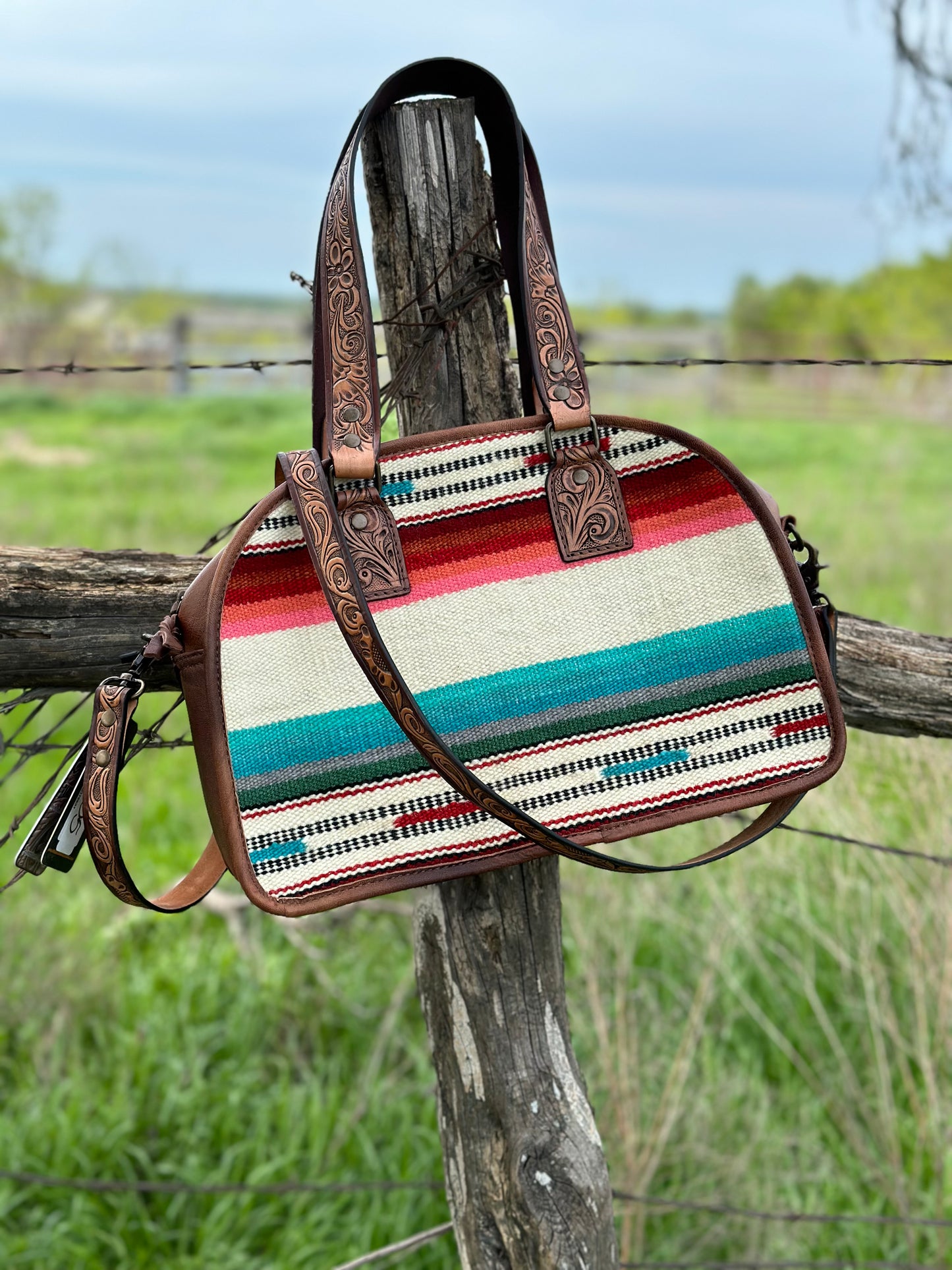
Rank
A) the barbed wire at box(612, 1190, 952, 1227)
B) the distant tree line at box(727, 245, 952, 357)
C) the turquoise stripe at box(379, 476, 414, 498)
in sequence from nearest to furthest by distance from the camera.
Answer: the turquoise stripe at box(379, 476, 414, 498) → the barbed wire at box(612, 1190, 952, 1227) → the distant tree line at box(727, 245, 952, 357)

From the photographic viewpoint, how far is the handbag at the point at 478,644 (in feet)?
3.73

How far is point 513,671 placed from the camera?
1209 millimetres

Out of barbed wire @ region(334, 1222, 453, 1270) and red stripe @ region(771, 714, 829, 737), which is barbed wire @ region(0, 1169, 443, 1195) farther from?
red stripe @ region(771, 714, 829, 737)

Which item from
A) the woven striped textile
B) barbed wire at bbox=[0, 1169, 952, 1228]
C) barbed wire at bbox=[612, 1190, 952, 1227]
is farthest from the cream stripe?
barbed wire at bbox=[0, 1169, 952, 1228]

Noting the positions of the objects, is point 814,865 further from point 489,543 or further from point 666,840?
point 489,543

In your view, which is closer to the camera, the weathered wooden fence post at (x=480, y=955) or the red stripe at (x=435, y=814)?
the red stripe at (x=435, y=814)

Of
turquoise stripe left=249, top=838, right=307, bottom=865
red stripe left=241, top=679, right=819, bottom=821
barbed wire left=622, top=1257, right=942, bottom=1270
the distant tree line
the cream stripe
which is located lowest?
barbed wire left=622, top=1257, right=942, bottom=1270

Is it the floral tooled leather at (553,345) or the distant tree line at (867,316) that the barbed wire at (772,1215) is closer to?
the floral tooled leather at (553,345)

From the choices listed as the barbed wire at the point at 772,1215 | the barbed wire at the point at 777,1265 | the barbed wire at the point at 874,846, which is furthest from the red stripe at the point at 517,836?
the barbed wire at the point at 777,1265

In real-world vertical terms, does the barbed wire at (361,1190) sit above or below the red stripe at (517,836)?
below

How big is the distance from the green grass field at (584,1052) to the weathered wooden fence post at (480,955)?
2.36 ft

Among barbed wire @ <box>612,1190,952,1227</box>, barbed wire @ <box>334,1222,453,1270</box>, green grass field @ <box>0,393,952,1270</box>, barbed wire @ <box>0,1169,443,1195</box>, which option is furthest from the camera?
green grass field @ <box>0,393,952,1270</box>

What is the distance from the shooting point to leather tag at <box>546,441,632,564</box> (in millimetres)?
1235

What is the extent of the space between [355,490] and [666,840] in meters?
2.15
